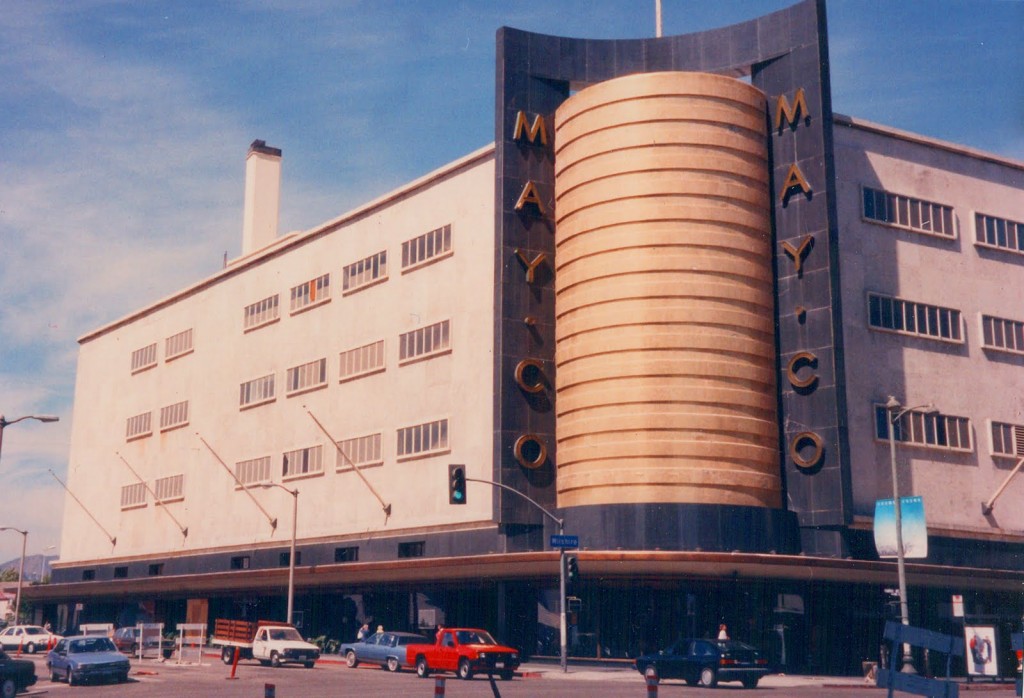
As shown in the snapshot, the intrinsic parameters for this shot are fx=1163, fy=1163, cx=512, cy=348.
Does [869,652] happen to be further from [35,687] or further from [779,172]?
[35,687]

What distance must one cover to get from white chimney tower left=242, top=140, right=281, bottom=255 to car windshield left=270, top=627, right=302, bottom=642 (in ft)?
133

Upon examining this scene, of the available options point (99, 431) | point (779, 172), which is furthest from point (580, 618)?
point (99, 431)

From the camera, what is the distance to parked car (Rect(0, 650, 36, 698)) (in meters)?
31.7

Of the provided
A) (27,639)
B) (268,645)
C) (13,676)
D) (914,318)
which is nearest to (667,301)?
(914,318)

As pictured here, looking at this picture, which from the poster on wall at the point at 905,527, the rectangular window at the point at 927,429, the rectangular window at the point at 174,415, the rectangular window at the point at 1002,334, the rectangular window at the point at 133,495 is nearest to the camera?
the poster on wall at the point at 905,527

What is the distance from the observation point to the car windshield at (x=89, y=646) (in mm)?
39156

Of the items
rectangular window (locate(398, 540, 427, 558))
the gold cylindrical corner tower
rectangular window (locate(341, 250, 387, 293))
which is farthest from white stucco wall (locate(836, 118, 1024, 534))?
rectangular window (locate(341, 250, 387, 293))

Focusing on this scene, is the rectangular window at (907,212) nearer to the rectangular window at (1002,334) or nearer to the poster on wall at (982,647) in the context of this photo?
the rectangular window at (1002,334)

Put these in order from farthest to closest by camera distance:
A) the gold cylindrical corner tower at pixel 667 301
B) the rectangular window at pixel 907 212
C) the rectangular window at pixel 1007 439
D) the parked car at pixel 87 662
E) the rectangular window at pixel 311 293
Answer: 1. the rectangular window at pixel 311 293
2. the rectangular window at pixel 1007 439
3. the rectangular window at pixel 907 212
4. the gold cylindrical corner tower at pixel 667 301
5. the parked car at pixel 87 662

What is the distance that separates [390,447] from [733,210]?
883 inches

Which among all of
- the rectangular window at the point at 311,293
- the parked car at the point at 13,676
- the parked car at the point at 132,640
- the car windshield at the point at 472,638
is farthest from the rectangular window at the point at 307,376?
the parked car at the point at 13,676

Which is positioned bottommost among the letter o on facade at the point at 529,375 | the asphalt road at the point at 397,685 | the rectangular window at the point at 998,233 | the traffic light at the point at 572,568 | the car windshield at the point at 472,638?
the asphalt road at the point at 397,685

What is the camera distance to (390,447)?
6334 centimetres

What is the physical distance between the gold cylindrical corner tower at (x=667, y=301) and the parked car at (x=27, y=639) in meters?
33.0
